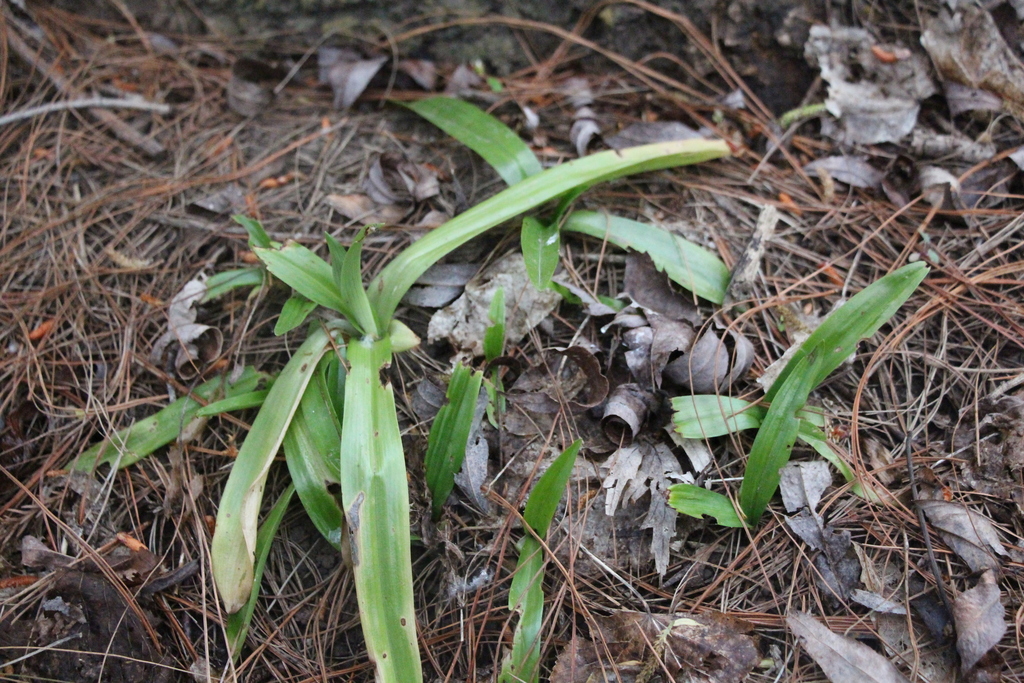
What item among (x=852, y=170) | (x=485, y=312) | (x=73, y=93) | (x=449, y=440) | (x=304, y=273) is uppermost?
(x=73, y=93)

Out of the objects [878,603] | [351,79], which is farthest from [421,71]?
[878,603]

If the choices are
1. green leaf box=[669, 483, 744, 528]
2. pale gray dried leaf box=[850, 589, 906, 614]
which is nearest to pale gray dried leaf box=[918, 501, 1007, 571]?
pale gray dried leaf box=[850, 589, 906, 614]

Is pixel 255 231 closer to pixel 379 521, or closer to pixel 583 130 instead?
pixel 379 521

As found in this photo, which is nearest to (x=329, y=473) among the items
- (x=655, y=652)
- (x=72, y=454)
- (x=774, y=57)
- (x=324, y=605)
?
(x=324, y=605)

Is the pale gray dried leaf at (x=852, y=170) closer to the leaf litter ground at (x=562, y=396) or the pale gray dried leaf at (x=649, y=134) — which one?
the leaf litter ground at (x=562, y=396)

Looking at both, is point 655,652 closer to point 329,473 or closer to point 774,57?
point 329,473

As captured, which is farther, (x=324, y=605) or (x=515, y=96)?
(x=515, y=96)

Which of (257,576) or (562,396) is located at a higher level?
(562,396)
